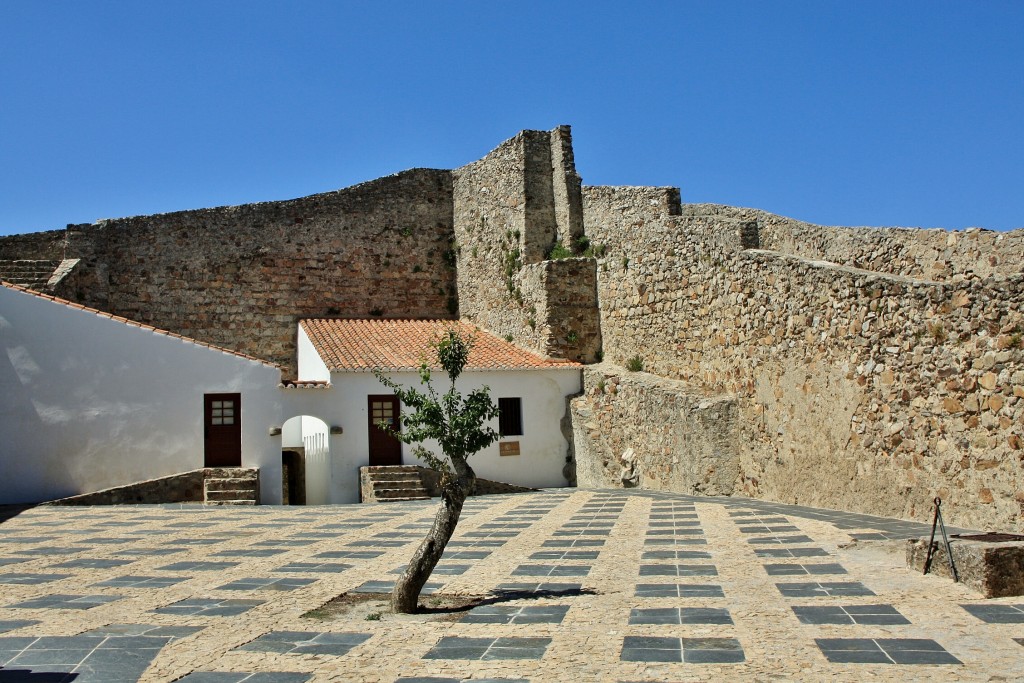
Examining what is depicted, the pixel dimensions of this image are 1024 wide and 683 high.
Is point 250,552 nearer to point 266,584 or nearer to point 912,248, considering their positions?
point 266,584

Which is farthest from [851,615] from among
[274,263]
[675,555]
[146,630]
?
[274,263]

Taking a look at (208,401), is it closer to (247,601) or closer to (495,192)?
(495,192)

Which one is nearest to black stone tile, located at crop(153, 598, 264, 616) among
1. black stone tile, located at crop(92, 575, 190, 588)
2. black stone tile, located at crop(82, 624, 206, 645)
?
black stone tile, located at crop(82, 624, 206, 645)

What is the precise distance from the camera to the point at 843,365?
11.8 m

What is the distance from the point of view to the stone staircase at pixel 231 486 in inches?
631

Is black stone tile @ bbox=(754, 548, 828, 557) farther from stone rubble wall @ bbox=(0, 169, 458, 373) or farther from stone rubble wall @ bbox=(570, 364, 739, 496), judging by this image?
stone rubble wall @ bbox=(0, 169, 458, 373)

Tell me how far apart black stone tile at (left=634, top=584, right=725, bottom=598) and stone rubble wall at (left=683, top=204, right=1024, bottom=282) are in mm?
5453

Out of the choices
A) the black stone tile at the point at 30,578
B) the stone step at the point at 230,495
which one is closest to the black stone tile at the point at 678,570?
the black stone tile at the point at 30,578

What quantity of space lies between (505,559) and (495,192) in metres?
13.5

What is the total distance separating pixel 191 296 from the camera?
21062mm

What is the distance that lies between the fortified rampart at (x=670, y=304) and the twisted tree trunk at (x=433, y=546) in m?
5.53

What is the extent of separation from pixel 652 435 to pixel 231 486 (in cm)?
752

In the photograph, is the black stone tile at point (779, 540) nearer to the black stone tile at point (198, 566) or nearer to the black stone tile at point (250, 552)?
the black stone tile at point (250, 552)

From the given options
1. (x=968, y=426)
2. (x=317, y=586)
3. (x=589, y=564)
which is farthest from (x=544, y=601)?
(x=968, y=426)
